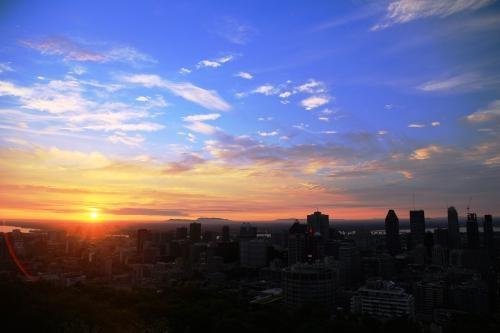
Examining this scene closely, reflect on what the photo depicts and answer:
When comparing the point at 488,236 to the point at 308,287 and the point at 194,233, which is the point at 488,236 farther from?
the point at 194,233

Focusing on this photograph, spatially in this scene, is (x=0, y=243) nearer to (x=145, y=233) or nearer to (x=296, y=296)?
(x=145, y=233)

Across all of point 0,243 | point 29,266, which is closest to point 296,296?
point 29,266

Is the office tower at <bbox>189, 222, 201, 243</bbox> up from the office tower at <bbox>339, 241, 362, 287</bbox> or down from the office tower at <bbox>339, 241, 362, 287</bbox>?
up

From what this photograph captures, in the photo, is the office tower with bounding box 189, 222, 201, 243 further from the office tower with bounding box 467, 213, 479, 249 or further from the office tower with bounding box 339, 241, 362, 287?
the office tower with bounding box 467, 213, 479, 249

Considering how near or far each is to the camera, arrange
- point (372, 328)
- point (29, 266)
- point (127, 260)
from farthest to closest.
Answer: point (127, 260), point (29, 266), point (372, 328)

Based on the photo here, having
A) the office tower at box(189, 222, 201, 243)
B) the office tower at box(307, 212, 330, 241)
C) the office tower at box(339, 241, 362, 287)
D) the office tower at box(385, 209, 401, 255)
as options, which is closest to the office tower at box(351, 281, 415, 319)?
the office tower at box(339, 241, 362, 287)

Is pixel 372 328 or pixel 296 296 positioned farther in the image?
pixel 296 296
